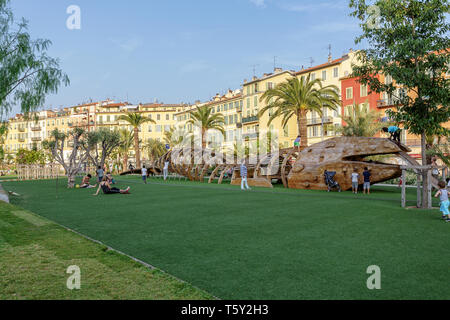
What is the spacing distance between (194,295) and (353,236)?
499 centimetres

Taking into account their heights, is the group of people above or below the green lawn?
above

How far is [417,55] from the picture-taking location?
13469 millimetres

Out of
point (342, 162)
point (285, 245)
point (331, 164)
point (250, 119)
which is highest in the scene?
point (250, 119)

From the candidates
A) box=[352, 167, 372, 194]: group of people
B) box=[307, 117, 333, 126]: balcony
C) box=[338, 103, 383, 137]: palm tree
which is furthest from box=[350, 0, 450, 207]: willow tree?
box=[307, 117, 333, 126]: balcony

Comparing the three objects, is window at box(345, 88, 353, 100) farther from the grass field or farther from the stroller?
the grass field

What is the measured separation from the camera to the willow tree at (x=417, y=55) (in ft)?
43.9

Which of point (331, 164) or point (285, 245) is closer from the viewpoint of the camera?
point (285, 245)

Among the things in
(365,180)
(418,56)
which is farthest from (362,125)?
(418,56)

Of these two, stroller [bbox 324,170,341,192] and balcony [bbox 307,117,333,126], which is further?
balcony [bbox 307,117,333,126]

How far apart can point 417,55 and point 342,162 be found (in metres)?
8.69

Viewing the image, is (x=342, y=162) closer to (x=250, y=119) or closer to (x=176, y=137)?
(x=250, y=119)

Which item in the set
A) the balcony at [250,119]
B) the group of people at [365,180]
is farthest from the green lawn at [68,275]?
the balcony at [250,119]

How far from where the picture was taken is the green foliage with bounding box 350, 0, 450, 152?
13.4 meters
